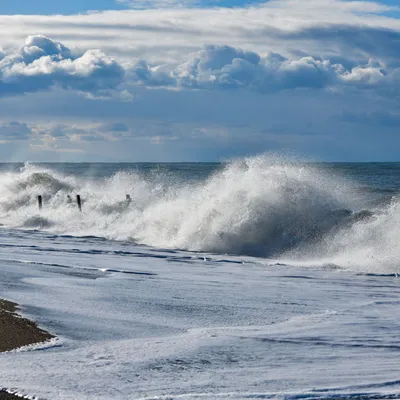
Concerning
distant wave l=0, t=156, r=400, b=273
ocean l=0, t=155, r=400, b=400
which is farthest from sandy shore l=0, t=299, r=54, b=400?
distant wave l=0, t=156, r=400, b=273

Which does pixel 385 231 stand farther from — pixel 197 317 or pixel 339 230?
pixel 197 317

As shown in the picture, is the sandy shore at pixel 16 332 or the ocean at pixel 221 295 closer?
the ocean at pixel 221 295

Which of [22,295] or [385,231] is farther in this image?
[385,231]

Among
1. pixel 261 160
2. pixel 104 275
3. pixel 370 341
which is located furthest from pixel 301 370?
pixel 261 160

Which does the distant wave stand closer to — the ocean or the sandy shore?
the ocean

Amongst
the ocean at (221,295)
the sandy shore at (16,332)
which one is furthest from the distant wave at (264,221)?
the sandy shore at (16,332)

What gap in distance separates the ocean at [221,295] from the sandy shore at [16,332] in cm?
18

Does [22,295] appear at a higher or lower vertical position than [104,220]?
higher

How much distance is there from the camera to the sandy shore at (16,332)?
24.2 feet

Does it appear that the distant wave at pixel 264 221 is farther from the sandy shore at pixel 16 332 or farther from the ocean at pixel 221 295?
the sandy shore at pixel 16 332

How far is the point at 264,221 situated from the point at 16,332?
12.4m

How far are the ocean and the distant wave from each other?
5 centimetres

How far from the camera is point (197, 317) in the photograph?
909 cm

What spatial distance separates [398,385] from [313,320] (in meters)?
2.82
